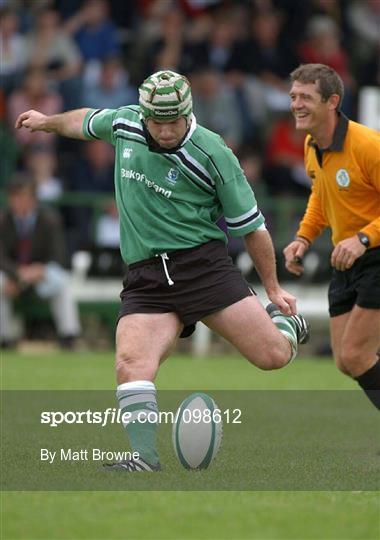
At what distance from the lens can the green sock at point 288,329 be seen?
754cm

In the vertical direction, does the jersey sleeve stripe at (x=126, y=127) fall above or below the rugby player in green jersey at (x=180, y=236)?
above

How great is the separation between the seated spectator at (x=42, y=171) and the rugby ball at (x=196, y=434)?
9.54 meters

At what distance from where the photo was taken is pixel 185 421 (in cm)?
729

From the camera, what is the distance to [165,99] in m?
7.05

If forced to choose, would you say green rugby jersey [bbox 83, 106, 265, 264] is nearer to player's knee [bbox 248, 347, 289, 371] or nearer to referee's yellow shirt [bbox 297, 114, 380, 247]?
player's knee [bbox 248, 347, 289, 371]

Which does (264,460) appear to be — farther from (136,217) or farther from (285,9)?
(285,9)

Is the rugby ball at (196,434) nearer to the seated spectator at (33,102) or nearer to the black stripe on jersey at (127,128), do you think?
the black stripe on jersey at (127,128)

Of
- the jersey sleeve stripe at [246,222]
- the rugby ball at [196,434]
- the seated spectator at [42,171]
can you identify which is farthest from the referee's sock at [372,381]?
the seated spectator at [42,171]

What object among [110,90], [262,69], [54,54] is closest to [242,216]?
[110,90]

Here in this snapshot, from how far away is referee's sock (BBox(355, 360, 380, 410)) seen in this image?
332 inches

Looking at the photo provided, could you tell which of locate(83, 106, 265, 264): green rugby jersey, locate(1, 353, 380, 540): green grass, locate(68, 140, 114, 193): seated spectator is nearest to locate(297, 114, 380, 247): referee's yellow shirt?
locate(83, 106, 265, 264): green rugby jersey

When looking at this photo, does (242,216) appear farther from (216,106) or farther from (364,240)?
(216,106)
